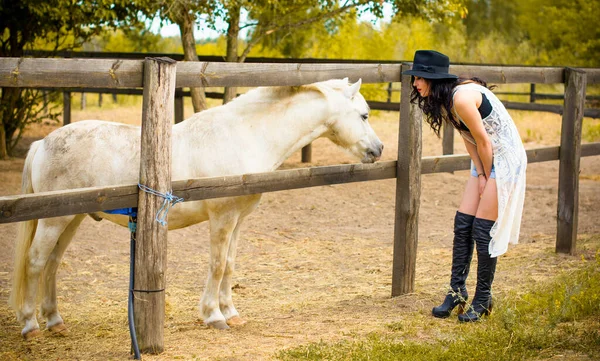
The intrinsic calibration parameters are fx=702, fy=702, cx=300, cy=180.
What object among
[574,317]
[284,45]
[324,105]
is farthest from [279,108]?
[284,45]

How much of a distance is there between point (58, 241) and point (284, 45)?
Answer: 16.3 metres

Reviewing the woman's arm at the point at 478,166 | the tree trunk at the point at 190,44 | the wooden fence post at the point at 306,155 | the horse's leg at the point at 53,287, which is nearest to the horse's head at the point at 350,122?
the woman's arm at the point at 478,166

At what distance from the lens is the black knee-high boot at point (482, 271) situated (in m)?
4.40

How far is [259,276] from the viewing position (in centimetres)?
630

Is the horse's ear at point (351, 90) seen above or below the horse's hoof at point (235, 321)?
above

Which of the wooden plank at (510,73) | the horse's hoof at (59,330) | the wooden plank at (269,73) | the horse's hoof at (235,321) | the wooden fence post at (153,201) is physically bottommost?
the horse's hoof at (59,330)

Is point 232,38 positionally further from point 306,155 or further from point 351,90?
point 351,90

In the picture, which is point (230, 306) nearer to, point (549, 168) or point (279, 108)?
point (279, 108)

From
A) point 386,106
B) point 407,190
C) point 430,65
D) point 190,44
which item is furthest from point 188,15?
point 430,65

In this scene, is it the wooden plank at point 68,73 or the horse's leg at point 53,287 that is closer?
the wooden plank at point 68,73

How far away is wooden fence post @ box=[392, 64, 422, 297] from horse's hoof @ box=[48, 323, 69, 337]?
93.4 inches

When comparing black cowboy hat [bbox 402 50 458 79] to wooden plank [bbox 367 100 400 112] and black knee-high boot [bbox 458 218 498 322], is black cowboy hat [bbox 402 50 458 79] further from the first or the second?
wooden plank [bbox 367 100 400 112]

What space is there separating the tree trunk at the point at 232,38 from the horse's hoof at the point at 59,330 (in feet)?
19.5

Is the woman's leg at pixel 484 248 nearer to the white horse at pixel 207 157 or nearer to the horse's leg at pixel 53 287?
the white horse at pixel 207 157
